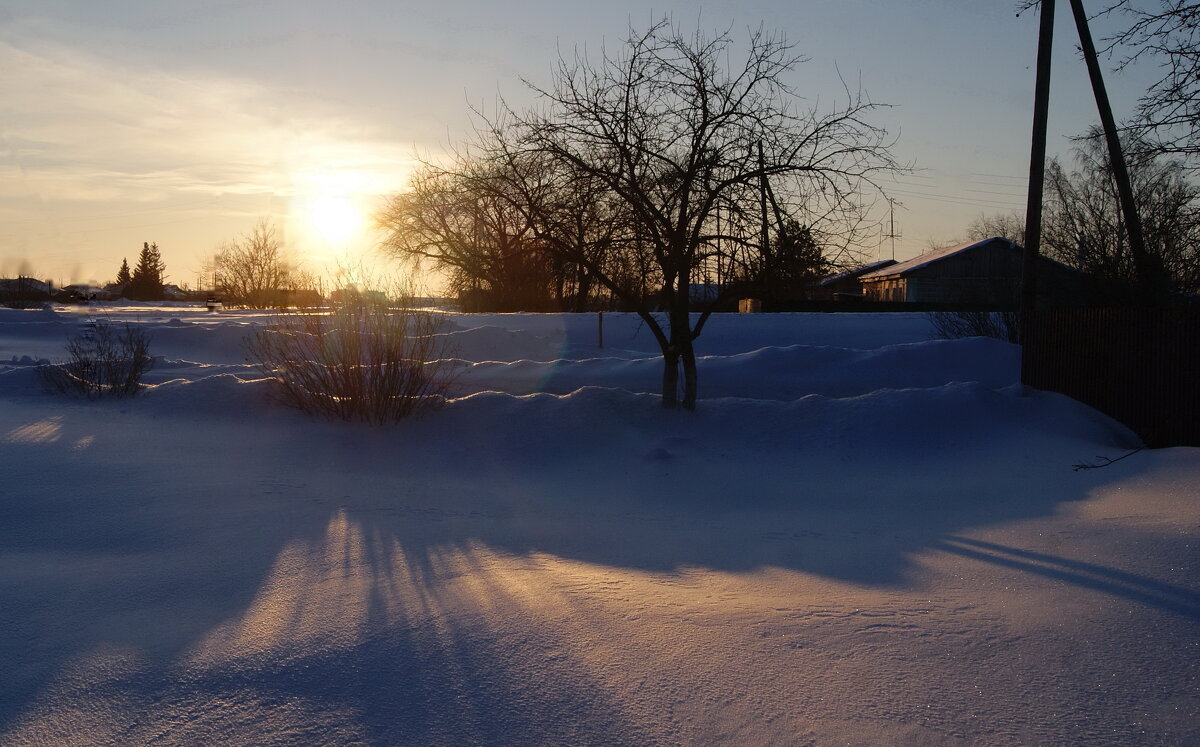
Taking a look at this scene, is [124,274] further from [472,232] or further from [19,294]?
[472,232]

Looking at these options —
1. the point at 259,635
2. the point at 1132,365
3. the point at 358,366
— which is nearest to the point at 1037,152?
the point at 1132,365

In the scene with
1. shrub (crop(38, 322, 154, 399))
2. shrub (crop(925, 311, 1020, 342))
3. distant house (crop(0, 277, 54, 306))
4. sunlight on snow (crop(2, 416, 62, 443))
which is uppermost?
distant house (crop(0, 277, 54, 306))

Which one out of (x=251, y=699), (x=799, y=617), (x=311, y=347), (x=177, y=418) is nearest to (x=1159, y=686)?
(x=799, y=617)

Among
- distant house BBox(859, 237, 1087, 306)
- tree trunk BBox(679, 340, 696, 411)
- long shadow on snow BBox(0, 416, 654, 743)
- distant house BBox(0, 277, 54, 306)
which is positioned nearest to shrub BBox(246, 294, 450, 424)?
tree trunk BBox(679, 340, 696, 411)

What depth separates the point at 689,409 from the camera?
12.4m

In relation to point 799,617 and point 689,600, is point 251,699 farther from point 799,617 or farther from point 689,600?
point 799,617

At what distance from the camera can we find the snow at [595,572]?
369cm

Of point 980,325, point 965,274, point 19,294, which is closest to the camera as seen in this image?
point 980,325

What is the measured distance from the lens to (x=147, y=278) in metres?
97.2

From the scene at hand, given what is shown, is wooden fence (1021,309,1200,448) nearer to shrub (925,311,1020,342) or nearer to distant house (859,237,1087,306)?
shrub (925,311,1020,342)

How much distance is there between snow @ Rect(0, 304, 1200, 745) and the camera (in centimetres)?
369

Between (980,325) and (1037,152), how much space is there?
28.3 feet

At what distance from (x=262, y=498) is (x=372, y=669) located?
513 cm

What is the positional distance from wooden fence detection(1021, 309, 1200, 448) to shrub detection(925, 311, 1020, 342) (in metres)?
7.60
